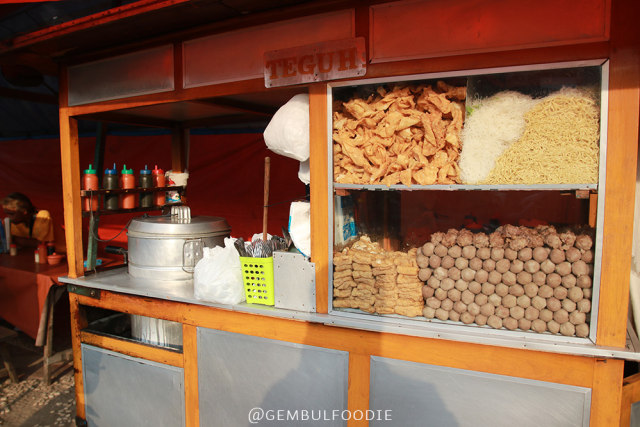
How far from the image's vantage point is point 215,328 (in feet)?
8.82

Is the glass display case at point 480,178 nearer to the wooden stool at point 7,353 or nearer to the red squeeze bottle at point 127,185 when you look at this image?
the red squeeze bottle at point 127,185

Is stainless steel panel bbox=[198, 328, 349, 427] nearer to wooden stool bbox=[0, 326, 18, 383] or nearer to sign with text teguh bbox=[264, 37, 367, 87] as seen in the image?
sign with text teguh bbox=[264, 37, 367, 87]

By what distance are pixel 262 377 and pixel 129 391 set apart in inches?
49.8

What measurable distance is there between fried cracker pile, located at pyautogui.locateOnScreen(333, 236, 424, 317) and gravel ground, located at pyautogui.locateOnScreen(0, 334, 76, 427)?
3075mm

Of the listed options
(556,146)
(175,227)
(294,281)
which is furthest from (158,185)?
(556,146)

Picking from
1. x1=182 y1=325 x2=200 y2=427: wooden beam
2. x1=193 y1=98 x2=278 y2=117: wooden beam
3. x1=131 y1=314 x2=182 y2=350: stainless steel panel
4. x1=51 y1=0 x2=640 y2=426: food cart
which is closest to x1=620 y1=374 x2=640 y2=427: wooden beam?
x1=51 y1=0 x2=640 y2=426: food cart

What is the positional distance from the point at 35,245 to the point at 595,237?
662 cm

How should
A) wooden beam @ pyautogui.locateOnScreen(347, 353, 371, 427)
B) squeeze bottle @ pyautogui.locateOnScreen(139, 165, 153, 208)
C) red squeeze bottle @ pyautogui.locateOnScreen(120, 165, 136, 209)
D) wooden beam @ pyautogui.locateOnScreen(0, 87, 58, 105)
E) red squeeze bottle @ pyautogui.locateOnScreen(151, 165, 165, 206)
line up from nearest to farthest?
1. wooden beam @ pyautogui.locateOnScreen(347, 353, 371, 427)
2. red squeeze bottle @ pyautogui.locateOnScreen(120, 165, 136, 209)
3. squeeze bottle @ pyautogui.locateOnScreen(139, 165, 153, 208)
4. red squeeze bottle @ pyautogui.locateOnScreen(151, 165, 165, 206)
5. wooden beam @ pyautogui.locateOnScreen(0, 87, 58, 105)

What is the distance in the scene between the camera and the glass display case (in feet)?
6.33

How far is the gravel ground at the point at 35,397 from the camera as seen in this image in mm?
3617

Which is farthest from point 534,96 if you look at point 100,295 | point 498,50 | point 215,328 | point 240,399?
point 100,295

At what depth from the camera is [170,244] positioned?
10.1 ft

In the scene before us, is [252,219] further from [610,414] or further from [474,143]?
[610,414]

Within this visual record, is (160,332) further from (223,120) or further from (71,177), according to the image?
(223,120)
